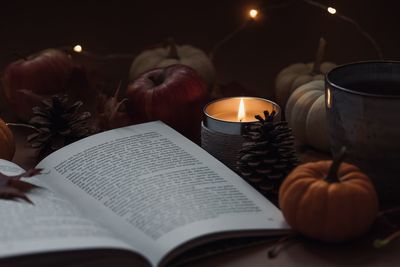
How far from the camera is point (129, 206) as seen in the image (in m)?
0.85

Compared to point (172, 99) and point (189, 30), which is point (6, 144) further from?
point (189, 30)

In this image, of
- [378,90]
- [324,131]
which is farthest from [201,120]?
[378,90]

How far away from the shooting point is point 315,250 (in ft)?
2.65

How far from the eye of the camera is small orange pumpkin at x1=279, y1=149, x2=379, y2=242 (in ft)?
2.54

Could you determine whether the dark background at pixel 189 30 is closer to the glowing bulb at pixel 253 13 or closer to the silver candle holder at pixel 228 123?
the glowing bulb at pixel 253 13

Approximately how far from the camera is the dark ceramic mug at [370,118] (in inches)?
32.9

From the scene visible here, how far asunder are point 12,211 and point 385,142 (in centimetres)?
44

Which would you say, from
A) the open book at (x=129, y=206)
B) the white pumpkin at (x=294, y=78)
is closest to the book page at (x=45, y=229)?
the open book at (x=129, y=206)

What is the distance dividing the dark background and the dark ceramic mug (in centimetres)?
52

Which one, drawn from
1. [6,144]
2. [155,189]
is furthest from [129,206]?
[6,144]

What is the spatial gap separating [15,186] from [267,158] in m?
0.31

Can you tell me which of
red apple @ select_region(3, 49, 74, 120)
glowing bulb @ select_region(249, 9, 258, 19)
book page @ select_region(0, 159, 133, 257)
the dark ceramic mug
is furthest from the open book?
glowing bulb @ select_region(249, 9, 258, 19)

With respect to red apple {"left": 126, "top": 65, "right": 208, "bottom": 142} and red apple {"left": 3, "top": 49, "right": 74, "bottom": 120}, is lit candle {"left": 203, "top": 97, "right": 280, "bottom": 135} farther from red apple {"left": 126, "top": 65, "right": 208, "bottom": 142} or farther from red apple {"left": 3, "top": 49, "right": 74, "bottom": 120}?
red apple {"left": 3, "top": 49, "right": 74, "bottom": 120}

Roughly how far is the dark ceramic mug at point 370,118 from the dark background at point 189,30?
1.69 ft
